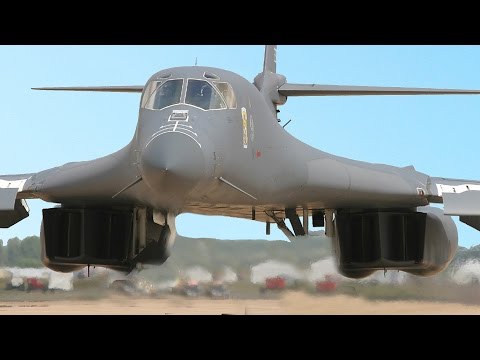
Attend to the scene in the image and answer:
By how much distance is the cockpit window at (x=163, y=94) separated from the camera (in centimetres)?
1234

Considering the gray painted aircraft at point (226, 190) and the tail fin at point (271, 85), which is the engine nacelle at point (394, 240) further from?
the tail fin at point (271, 85)

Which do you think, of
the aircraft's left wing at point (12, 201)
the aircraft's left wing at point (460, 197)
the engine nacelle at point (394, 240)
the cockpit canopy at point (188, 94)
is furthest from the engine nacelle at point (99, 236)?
the aircraft's left wing at point (460, 197)

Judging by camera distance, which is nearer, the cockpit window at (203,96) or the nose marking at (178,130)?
the nose marking at (178,130)

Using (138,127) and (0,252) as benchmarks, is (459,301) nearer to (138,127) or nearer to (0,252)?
(138,127)

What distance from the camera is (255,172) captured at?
13188 mm

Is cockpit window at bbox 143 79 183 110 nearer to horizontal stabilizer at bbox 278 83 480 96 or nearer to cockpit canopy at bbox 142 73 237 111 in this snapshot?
cockpit canopy at bbox 142 73 237 111

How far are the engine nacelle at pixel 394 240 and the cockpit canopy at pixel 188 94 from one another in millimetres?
4503

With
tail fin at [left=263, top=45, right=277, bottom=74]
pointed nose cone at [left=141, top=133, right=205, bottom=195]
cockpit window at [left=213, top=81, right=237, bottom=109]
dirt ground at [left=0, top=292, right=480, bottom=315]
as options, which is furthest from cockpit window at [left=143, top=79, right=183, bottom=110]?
tail fin at [left=263, top=45, right=277, bottom=74]

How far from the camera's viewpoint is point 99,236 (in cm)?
1636

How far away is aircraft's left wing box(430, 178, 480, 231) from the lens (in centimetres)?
1493

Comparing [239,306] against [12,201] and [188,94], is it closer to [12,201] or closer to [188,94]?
[188,94]

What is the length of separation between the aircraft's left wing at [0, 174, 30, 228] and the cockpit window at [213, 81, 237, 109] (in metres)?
5.04

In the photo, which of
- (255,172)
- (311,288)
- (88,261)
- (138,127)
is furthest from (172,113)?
(88,261)

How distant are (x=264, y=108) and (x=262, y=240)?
85.7 inches
